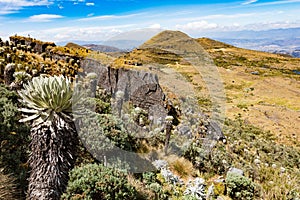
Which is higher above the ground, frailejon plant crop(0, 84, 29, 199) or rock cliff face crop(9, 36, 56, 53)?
rock cliff face crop(9, 36, 56, 53)

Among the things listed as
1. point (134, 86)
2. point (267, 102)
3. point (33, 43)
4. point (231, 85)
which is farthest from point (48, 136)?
point (231, 85)

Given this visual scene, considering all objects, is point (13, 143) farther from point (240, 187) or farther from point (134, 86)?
point (134, 86)

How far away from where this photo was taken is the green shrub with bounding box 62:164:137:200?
4.44 metres

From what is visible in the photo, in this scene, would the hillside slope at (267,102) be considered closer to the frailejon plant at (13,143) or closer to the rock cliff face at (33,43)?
the rock cliff face at (33,43)

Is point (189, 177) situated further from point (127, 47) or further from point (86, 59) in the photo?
point (86, 59)

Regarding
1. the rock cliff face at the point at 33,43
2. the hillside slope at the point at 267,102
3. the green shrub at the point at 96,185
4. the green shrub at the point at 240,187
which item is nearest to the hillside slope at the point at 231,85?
the hillside slope at the point at 267,102

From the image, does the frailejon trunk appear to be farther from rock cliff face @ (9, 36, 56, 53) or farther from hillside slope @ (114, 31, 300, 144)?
rock cliff face @ (9, 36, 56, 53)

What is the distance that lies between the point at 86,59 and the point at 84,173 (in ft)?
30.7

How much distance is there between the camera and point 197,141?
370 inches

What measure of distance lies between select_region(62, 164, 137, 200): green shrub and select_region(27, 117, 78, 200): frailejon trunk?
0.27m

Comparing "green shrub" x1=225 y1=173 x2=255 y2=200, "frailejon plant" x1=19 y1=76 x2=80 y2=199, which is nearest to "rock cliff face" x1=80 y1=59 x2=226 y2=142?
"green shrub" x1=225 y1=173 x2=255 y2=200

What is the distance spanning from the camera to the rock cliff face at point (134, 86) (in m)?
10.6

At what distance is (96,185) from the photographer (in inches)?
180

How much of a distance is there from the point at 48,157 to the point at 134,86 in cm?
680
